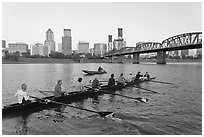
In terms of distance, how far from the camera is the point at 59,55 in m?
157

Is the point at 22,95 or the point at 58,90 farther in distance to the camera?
the point at 58,90

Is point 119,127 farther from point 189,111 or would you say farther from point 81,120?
point 189,111

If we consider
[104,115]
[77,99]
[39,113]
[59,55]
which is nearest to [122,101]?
[77,99]

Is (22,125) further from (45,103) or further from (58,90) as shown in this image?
(58,90)

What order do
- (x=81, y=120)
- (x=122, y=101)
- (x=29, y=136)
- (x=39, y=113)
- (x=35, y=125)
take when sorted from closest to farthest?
(x=29, y=136), (x=35, y=125), (x=81, y=120), (x=39, y=113), (x=122, y=101)

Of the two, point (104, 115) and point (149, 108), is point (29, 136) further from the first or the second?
point (149, 108)

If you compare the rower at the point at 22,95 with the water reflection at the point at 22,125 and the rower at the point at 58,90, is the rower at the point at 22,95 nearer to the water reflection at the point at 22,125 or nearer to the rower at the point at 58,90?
the water reflection at the point at 22,125

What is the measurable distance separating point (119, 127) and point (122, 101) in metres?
6.62

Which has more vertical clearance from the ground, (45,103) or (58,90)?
(58,90)

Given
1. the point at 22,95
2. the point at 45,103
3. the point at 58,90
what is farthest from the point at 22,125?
the point at 58,90

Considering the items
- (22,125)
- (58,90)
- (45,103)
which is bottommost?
(22,125)

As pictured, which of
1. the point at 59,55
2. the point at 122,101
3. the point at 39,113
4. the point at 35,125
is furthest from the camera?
the point at 59,55

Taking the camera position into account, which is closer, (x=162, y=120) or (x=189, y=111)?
(x=162, y=120)

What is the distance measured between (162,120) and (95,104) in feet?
19.0
